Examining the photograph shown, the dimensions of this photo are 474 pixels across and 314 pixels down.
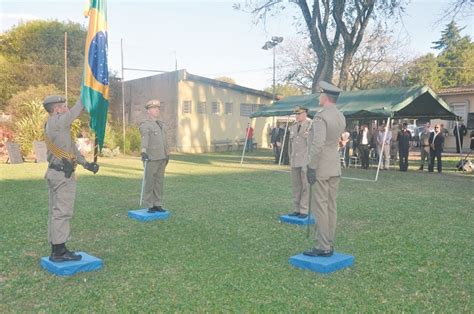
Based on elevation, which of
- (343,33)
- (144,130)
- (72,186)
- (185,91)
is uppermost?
(343,33)

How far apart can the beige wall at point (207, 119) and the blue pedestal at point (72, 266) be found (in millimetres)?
21389

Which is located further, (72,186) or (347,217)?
(347,217)

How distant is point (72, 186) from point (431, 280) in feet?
13.1

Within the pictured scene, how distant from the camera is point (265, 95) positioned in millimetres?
31703

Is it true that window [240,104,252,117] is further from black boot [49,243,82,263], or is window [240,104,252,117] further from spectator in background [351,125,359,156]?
black boot [49,243,82,263]

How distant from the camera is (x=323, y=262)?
5074mm

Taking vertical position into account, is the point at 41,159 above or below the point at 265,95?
below

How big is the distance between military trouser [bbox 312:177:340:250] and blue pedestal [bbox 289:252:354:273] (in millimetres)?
159

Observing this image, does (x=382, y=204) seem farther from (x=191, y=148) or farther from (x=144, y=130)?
(x=191, y=148)

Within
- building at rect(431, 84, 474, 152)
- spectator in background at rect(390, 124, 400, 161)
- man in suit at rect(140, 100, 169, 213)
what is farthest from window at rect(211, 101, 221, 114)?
man in suit at rect(140, 100, 169, 213)

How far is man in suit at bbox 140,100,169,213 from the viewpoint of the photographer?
7.78m

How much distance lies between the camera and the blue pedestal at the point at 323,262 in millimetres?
5016

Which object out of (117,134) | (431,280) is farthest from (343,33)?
(431,280)

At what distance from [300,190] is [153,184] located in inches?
97.6
